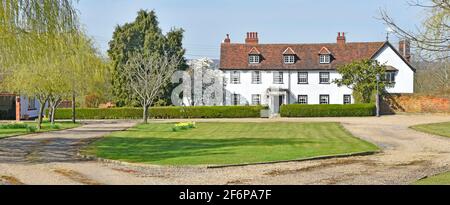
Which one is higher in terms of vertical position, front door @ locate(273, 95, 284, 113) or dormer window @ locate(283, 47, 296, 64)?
dormer window @ locate(283, 47, 296, 64)

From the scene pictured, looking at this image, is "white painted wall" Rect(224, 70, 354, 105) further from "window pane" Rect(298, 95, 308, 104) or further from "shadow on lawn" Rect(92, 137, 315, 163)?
"shadow on lawn" Rect(92, 137, 315, 163)

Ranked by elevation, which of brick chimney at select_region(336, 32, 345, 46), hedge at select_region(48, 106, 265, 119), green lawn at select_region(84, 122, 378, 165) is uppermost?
brick chimney at select_region(336, 32, 345, 46)

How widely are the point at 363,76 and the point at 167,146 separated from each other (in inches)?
1410

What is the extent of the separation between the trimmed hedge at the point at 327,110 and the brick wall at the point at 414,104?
4304 mm

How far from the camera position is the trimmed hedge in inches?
2012

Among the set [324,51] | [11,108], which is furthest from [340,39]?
[11,108]

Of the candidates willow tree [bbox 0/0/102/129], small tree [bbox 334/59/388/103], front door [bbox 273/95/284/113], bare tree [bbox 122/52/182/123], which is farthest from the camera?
front door [bbox 273/95/284/113]

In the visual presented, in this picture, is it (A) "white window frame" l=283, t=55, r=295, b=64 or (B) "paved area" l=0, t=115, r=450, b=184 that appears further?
(A) "white window frame" l=283, t=55, r=295, b=64

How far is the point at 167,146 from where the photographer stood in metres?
21.6

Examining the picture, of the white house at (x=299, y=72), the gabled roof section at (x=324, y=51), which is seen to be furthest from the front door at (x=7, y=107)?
the gabled roof section at (x=324, y=51)

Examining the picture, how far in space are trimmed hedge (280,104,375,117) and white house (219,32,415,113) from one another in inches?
249

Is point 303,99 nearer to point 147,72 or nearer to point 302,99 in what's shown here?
point 302,99

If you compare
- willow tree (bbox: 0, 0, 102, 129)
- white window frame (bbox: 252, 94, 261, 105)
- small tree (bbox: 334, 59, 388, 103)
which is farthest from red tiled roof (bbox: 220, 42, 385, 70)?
willow tree (bbox: 0, 0, 102, 129)
